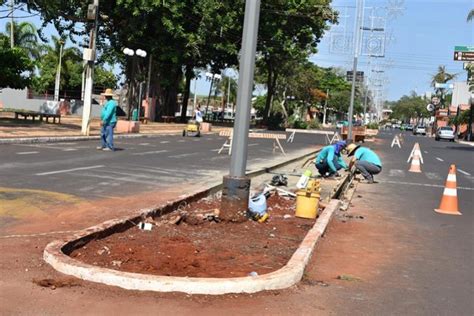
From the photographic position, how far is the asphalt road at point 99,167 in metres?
10.9

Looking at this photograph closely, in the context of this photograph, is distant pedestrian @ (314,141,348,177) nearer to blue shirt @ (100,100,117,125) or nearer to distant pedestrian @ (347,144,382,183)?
distant pedestrian @ (347,144,382,183)

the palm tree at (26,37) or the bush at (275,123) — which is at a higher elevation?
the palm tree at (26,37)

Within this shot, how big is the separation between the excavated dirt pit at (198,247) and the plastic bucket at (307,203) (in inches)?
14.8

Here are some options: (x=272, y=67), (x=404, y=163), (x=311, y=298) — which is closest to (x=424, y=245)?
(x=311, y=298)

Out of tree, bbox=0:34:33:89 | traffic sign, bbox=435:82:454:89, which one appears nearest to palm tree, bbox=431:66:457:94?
traffic sign, bbox=435:82:454:89

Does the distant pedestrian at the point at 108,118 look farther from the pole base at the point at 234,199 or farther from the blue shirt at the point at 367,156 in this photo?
the pole base at the point at 234,199

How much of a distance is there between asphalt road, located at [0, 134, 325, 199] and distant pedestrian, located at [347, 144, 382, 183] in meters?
3.49

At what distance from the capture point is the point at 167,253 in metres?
6.29

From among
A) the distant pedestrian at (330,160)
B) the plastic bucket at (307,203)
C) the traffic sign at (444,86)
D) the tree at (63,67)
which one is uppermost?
the traffic sign at (444,86)

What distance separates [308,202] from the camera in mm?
9188

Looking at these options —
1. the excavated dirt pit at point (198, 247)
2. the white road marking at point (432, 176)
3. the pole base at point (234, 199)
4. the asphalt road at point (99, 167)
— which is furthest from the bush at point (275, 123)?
the excavated dirt pit at point (198, 247)

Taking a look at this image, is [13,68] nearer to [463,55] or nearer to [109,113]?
[109,113]

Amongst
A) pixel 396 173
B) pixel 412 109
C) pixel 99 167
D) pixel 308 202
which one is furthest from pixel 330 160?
pixel 412 109

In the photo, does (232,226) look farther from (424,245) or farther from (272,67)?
(272,67)
